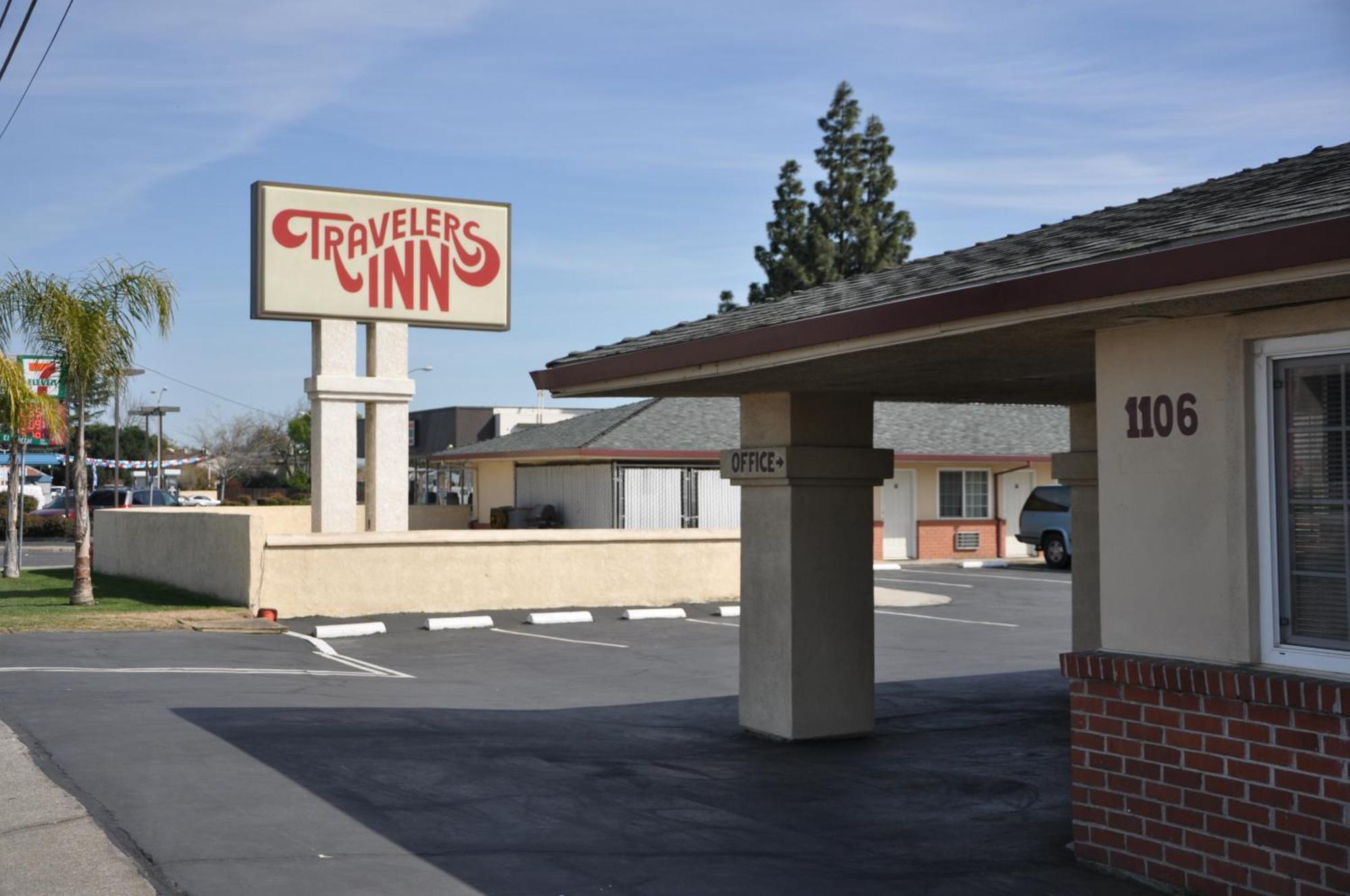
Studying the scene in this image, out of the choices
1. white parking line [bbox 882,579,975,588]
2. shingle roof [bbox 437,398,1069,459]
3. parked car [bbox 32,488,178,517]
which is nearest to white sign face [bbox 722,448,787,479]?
white parking line [bbox 882,579,975,588]

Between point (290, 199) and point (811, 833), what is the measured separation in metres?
19.9

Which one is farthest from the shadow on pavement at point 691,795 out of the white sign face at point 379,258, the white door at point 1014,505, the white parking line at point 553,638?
the white door at point 1014,505

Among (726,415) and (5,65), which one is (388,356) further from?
(726,415)

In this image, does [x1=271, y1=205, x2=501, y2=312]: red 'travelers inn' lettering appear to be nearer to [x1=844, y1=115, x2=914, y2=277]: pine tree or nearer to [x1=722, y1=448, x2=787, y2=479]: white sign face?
[x1=722, y1=448, x2=787, y2=479]: white sign face

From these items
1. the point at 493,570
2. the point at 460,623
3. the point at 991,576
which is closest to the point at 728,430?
the point at 991,576

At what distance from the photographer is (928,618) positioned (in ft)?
77.1

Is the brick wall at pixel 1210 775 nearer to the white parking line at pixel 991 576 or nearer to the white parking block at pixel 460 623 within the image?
the white parking block at pixel 460 623

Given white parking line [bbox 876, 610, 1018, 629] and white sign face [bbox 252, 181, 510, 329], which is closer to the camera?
white parking line [bbox 876, 610, 1018, 629]

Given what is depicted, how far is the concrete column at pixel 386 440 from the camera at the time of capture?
25938mm

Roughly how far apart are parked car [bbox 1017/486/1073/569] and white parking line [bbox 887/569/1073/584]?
69.6 inches

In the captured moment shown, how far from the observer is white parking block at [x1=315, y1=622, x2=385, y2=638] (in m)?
20.3

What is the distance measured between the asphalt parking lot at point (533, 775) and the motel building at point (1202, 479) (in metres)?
0.73

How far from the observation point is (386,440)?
1026 inches

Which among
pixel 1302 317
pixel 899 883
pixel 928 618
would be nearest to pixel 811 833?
pixel 899 883
